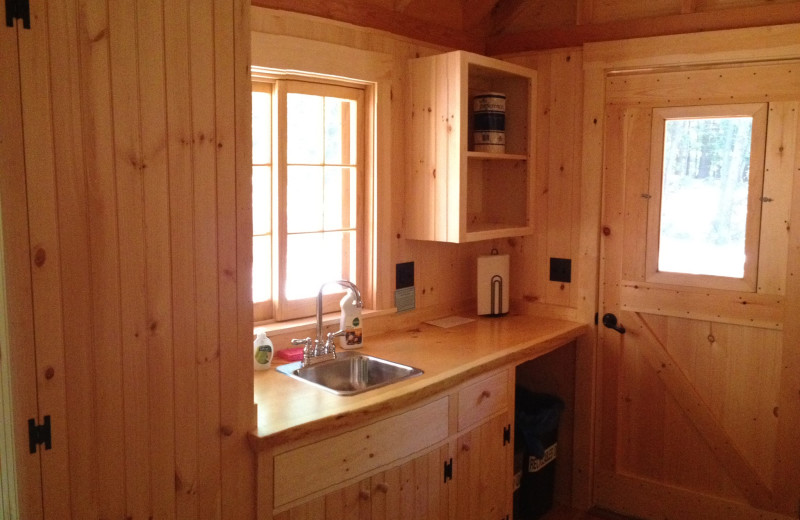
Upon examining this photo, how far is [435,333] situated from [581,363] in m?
0.82

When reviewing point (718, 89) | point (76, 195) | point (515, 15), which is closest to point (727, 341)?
point (718, 89)

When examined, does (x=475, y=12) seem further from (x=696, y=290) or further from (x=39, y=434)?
(x=39, y=434)

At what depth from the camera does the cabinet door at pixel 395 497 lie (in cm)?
220

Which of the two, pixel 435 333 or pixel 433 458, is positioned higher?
pixel 435 333

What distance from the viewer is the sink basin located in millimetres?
2684

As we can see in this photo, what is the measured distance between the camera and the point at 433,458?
102 inches

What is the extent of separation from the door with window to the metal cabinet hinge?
1.17m

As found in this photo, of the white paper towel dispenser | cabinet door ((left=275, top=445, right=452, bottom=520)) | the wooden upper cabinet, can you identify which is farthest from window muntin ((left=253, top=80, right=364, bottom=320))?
cabinet door ((left=275, top=445, right=452, bottom=520))

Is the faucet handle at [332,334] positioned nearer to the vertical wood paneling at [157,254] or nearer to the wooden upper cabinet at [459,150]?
the wooden upper cabinet at [459,150]

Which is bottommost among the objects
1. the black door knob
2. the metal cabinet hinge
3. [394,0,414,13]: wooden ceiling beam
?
the metal cabinet hinge

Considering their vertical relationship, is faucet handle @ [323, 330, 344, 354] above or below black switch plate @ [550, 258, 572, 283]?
below

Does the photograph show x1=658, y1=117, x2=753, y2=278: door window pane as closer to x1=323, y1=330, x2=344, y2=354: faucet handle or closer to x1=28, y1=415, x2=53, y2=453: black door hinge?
x1=323, y1=330, x2=344, y2=354: faucet handle

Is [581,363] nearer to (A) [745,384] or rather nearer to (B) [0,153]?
(A) [745,384]

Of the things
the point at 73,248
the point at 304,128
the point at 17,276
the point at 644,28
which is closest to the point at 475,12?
the point at 644,28
